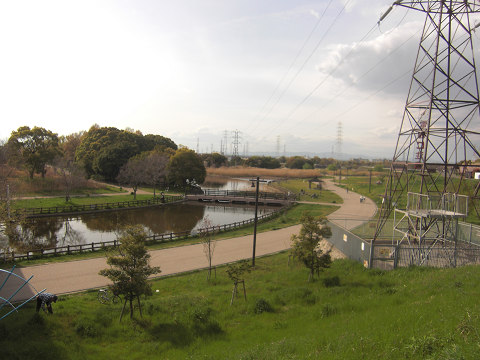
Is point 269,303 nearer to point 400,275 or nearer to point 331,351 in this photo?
point 331,351

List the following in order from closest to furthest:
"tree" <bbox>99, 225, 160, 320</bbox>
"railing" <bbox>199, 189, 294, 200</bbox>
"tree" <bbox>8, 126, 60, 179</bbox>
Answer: "tree" <bbox>99, 225, 160, 320</bbox> → "tree" <bbox>8, 126, 60, 179</bbox> → "railing" <bbox>199, 189, 294, 200</bbox>

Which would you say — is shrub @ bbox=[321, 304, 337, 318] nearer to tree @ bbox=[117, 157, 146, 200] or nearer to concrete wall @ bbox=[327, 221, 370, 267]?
concrete wall @ bbox=[327, 221, 370, 267]

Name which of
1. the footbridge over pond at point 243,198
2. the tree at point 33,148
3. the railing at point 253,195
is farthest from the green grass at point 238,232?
the tree at point 33,148

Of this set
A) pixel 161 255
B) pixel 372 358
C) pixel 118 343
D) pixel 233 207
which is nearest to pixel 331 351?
pixel 372 358

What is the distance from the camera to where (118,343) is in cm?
862

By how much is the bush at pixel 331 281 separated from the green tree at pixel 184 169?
44508mm

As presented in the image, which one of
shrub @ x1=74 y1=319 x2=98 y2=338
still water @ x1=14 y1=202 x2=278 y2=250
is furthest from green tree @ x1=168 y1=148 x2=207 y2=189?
shrub @ x1=74 y1=319 x2=98 y2=338

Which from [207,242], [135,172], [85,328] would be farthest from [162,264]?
[135,172]

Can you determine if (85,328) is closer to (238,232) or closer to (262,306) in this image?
(262,306)

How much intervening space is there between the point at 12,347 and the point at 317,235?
11.2 metres

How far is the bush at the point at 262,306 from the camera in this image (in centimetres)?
1056

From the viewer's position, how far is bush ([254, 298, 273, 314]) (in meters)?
10.6

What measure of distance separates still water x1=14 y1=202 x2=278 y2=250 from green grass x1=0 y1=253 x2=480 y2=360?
13.7 metres

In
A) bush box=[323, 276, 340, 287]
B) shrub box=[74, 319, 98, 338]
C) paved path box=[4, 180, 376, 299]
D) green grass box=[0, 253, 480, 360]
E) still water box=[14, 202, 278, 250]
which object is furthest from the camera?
still water box=[14, 202, 278, 250]
